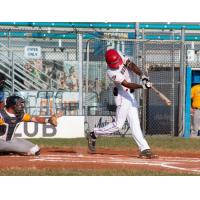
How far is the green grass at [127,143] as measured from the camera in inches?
747

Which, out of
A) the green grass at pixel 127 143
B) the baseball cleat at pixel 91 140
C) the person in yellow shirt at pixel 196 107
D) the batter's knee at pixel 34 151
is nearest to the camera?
the batter's knee at pixel 34 151

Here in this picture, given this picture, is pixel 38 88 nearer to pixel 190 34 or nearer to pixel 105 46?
pixel 105 46

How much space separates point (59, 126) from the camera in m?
22.0

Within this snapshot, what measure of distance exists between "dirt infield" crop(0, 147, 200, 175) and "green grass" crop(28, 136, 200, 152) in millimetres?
2495

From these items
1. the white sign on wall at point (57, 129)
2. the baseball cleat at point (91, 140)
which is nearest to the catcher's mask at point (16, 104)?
the baseball cleat at point (91, 140)

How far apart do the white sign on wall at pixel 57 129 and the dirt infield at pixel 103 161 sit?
196 inches

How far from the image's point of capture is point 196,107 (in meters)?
25.2

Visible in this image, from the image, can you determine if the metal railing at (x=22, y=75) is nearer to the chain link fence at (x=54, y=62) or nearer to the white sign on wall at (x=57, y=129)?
the chain link fence at (x=54, y=62)

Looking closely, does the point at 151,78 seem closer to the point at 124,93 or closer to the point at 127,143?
the point at 127,143

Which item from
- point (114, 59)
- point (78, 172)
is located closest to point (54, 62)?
point (114, 59)

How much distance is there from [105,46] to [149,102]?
7.80 ft

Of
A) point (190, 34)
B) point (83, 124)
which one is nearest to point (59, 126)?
point (83, 124)

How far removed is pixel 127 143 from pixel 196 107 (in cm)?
563

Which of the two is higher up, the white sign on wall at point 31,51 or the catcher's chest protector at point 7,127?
the white sign on wall at point 31,51
